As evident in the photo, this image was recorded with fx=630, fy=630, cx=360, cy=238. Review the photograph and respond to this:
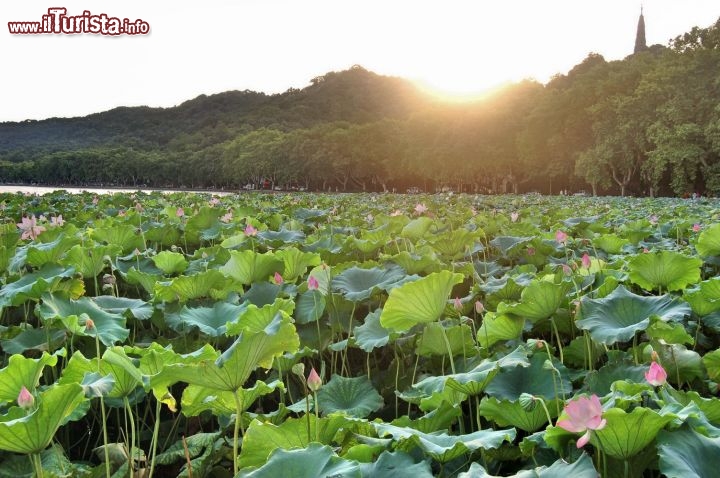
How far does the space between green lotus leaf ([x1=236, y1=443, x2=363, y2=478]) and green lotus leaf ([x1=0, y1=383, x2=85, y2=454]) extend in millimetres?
361

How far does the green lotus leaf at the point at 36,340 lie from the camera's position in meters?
Result: 1.95

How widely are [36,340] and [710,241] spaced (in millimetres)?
2712

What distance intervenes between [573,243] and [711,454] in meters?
2.84

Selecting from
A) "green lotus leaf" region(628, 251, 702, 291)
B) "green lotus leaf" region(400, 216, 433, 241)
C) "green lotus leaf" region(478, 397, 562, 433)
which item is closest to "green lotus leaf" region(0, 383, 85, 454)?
"green lotus leaf" region(478, 397, 562, 433)

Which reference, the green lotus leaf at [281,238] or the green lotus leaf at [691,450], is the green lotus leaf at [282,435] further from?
the green lotus leaf at [281,238]

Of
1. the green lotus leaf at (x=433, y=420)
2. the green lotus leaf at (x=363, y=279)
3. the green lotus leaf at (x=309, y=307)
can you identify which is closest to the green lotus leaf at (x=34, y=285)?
the green lotus leaf at (x=309, y=307)

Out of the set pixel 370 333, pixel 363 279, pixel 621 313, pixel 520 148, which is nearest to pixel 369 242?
pixel 363 279

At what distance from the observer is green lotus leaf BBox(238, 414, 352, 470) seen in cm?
112

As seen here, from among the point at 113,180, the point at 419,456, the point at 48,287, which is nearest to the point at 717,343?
Answer: the point at 419,456

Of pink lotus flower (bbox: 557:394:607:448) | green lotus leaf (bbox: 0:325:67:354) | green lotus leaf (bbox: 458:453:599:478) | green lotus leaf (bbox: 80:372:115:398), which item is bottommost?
green lotus leaf (bbox: 0:325:67:354)

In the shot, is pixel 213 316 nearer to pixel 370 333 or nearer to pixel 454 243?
pixel 370 333

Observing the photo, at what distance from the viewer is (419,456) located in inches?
43.3

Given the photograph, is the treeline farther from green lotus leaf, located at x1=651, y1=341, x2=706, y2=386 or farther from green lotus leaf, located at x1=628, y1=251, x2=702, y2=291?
green lotus leaf, located at x1=651, y1=341, x2=706, y2=386

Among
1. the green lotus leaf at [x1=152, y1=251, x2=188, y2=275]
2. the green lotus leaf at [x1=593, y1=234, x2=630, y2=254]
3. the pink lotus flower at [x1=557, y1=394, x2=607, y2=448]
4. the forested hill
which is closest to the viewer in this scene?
the pink lotus flower at [x1=557, y1=394, x2=607, y2=448]
